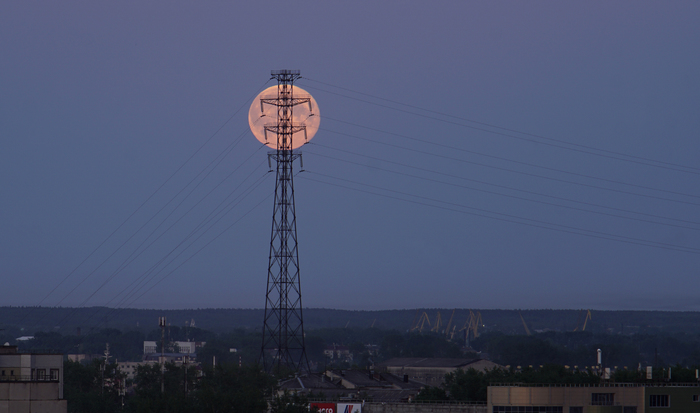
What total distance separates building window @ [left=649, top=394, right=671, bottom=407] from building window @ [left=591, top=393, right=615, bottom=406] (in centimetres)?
420

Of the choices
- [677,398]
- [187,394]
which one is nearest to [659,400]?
[677,398]

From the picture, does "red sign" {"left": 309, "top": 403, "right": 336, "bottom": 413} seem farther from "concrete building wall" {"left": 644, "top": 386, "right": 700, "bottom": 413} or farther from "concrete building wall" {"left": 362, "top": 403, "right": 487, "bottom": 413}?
"concrete building wall" {"left": 644, "top": 386, "right": 700, "bottom": 413}

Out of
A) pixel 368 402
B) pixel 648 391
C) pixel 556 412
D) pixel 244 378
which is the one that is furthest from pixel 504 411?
pixel 244 378

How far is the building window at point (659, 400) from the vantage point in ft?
319

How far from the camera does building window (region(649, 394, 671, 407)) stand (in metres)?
97.2

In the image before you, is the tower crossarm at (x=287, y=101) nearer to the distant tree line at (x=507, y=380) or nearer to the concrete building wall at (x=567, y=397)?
the concrete building wall at (x=567, y=397)

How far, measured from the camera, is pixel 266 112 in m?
111

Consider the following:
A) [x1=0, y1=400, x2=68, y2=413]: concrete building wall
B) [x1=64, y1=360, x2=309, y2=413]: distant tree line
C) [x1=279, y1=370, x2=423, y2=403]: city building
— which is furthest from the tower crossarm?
[x1=0, y1=400, x2=68, y2=413]: concrete building wall

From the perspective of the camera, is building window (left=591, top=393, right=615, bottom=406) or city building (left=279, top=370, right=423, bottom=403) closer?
building window (left=591, top=393, right=615, bottom=406)

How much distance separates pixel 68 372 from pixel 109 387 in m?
11.5

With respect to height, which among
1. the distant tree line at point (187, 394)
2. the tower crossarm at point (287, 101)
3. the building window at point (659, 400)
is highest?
the tower crossarm at point (287, 101)

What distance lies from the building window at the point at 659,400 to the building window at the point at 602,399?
4203 mm

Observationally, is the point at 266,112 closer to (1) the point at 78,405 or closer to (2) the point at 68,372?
(1) the point at 78,405

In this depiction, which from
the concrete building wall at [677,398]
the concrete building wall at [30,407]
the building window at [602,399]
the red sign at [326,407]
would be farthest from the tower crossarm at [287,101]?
the concrete building wall at [677,398]
